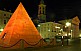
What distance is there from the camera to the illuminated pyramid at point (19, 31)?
62.2 feet

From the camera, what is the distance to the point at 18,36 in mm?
19125

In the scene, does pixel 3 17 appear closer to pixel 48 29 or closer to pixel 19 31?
pixel 48 29

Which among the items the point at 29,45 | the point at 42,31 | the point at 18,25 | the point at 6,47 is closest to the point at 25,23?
the point at 18,25

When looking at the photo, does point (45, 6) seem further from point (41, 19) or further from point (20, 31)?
point (20, 31)

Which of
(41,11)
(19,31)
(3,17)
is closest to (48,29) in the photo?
(41,11)

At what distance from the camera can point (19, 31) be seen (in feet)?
63.4

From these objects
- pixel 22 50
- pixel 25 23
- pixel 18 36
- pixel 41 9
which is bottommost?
pixel 22 50

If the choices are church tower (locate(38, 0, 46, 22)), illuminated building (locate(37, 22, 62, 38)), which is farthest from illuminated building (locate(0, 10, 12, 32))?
church tower (locate(38, 0, 46, 22))

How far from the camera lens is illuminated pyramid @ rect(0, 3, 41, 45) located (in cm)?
1895

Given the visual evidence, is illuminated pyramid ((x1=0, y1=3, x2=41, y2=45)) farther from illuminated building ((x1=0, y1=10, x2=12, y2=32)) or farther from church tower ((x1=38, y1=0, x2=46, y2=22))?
church tower ((x1=38, y1=0, x2=46, y2=22))

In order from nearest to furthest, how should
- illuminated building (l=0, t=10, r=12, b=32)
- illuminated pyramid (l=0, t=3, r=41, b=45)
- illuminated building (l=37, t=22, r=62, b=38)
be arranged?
1. illuminated pyramid (l=0, t=3, r=41, b=45)
2. illuminated building (l=0, t=10, r=12, b=32)
3. illuminated building (l=37, t=22, r=62, b=38)

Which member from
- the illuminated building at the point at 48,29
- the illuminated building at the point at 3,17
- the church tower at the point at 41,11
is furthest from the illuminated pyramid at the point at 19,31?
the church tower at the point at 41,11

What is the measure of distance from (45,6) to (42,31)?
10.4 metres

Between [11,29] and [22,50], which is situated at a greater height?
[11,29]
